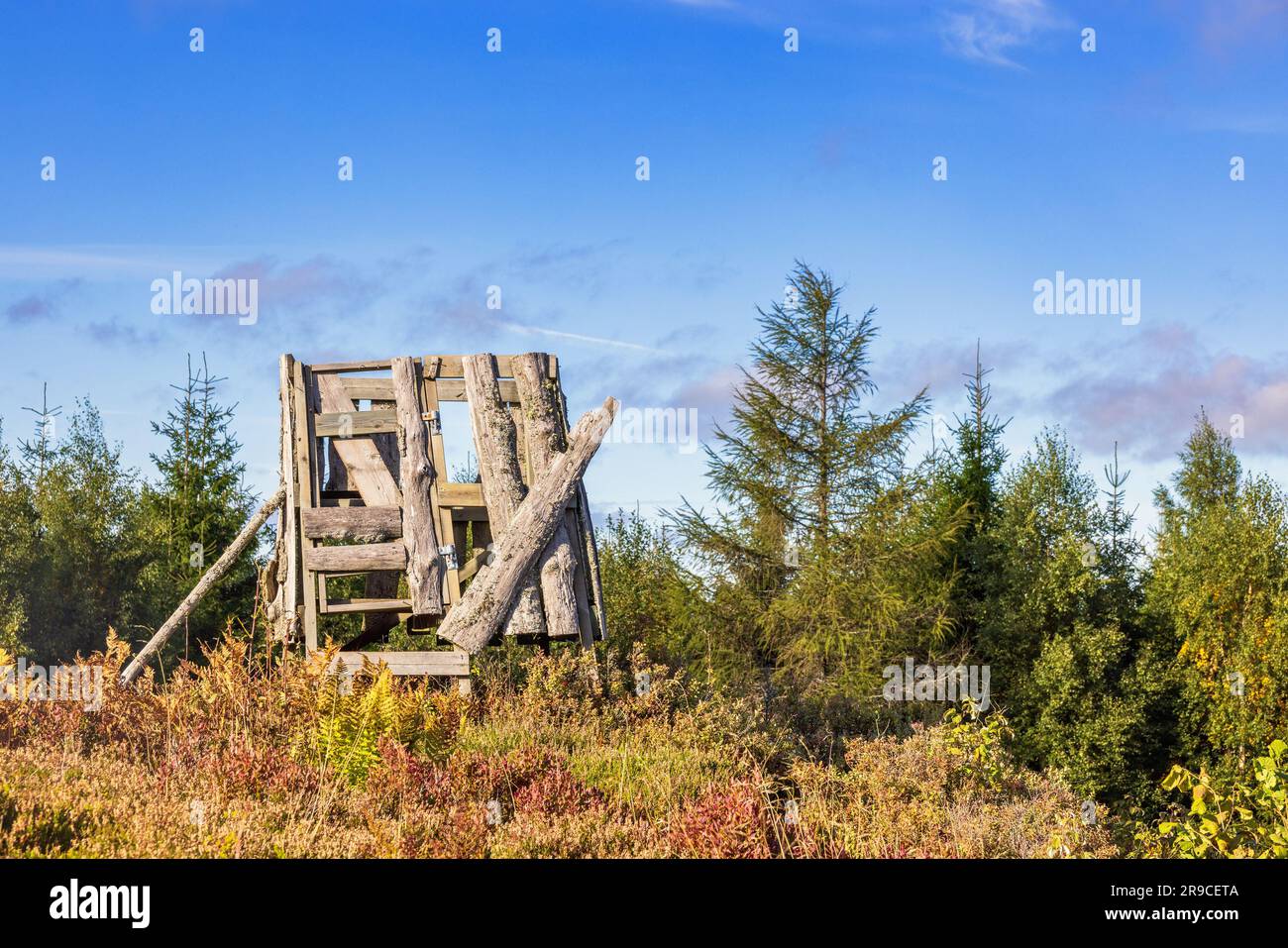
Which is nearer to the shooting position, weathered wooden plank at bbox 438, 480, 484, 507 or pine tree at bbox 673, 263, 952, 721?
weathered wooden plank at bbox 438, 480, 484, 507

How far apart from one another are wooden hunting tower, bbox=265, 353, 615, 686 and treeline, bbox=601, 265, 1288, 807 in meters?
4.17

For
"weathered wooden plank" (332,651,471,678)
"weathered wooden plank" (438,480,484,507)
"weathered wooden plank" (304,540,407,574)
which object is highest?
"weathered wooden plank" (438,480,484,507)

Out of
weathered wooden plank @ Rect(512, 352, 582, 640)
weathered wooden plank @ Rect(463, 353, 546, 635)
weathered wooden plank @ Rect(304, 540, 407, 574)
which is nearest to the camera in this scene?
weathered wooden plank @ Rect(463, 353, 546, 635)

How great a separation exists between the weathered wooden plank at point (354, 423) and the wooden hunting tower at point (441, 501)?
0.6 inches

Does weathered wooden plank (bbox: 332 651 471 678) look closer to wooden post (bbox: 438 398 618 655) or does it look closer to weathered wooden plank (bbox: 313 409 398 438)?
wooden post (bbox: 438 398 618 655)

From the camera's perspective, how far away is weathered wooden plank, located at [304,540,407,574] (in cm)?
1235

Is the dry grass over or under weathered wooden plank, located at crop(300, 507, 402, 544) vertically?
under

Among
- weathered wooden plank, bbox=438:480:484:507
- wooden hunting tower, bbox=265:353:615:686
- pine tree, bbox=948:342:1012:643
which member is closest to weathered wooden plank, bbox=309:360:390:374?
wooden hunting tower, bbox=265:353:615:686

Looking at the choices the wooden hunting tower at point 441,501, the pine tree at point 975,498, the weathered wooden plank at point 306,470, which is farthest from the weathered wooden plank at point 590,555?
the pine tree at point 975,498

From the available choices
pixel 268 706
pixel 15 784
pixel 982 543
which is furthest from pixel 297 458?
pixel 982 543

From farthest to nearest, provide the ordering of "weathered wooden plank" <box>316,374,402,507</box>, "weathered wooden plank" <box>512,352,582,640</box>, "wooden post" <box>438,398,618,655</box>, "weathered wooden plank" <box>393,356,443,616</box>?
"weathered wooden plank" <box>316,374,402,507</box>
"weathered wooden plank" <box>393,356,443,616</box>
"weathered wooden plank" <box>512,352,582,640</box>
"wooden post" <box>438,398,618,655</box>

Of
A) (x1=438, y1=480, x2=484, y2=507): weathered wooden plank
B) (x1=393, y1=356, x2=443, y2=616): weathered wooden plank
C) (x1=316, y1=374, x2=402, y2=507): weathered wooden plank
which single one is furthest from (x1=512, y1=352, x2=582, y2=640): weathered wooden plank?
(x1=316, y1=374, x2=402, y2=507): weathered wooden plank

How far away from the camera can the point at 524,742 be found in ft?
30.1

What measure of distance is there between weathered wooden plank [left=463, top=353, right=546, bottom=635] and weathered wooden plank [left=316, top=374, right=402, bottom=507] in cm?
149
